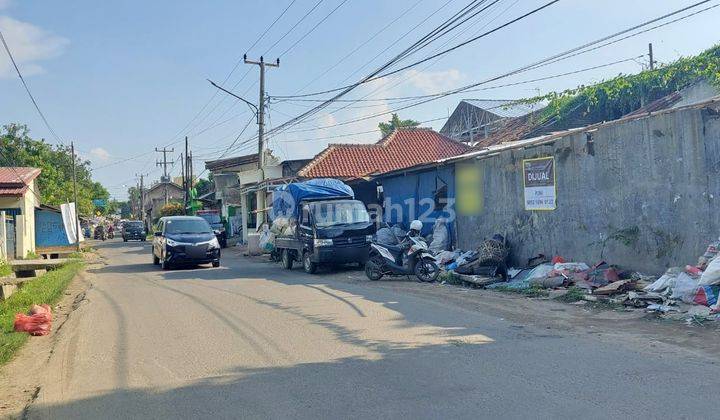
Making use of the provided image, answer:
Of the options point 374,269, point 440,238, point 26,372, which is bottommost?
point 26,372

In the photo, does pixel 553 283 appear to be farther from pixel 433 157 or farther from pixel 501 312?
pixel 433 157

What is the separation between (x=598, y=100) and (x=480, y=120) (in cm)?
961

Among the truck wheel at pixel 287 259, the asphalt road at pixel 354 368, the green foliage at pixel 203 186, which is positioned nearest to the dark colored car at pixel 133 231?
the green foliage at pixel 203 186

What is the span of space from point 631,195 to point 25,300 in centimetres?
1243

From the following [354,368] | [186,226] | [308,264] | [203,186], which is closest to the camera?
[354,368]

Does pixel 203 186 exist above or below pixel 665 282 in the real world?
above

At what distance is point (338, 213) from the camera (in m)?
18.3

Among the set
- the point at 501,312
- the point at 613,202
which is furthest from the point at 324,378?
the point at 613,202

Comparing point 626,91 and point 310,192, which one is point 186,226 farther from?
point 626,91

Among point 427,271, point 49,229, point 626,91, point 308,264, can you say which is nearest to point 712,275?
point 427,271

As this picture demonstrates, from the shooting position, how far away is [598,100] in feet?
86.0

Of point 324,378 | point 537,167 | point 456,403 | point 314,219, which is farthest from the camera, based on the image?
point 314,219

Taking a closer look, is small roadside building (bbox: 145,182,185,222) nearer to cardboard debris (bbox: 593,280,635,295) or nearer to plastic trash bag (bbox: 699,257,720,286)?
cardboard debris (bbox: 593,280,635,295)

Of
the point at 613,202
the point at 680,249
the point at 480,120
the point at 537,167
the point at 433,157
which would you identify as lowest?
the point at 680,249
